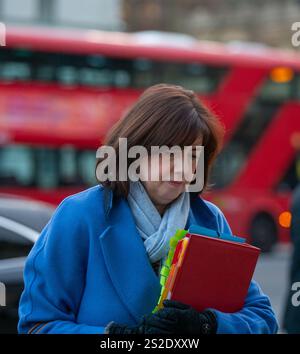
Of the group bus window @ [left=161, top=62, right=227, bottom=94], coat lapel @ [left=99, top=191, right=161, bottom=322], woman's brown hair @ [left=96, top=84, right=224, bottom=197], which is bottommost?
bus window @ [left=161, top=62, right=227, bottom=94]

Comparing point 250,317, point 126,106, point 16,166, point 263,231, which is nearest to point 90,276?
point 250,317

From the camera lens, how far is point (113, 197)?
7.31ft

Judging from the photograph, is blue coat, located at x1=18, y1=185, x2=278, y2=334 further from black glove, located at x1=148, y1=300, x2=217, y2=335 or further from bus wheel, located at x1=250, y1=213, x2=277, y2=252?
bus wheel, located at x1=250, y1=213, x2=277, y2=252

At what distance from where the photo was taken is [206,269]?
2.10 m

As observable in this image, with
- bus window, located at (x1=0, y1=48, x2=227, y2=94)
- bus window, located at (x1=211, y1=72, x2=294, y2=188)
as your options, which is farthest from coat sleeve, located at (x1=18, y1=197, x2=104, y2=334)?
bus window, located at (x1=211, y1=72, x2=294, y2=188)

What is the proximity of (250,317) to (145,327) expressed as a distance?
313 millimetres

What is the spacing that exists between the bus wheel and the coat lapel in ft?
48.7

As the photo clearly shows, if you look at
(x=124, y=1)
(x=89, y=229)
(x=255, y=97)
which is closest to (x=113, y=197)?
(x=89, y=229)

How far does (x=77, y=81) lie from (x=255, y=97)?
142 inches

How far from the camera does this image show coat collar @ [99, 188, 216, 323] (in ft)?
7.02

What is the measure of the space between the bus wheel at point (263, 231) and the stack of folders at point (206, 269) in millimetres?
14852

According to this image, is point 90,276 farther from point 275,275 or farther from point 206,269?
point 275,275

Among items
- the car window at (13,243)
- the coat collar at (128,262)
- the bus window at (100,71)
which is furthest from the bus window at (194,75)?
the coat collar at (128,262)

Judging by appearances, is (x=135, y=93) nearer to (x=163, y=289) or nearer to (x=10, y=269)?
(x=10, y=269)
